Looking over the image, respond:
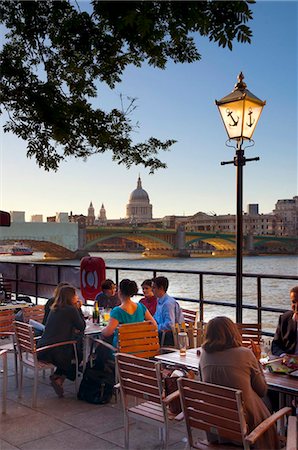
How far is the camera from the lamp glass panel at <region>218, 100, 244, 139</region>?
564 cm

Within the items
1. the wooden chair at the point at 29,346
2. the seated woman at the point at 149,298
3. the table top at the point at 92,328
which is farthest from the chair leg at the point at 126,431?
the seated woman at the point at 149,298

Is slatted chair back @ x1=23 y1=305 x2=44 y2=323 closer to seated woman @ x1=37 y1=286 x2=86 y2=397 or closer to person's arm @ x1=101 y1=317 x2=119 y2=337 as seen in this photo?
seated woman @ x1=37 y1=286 x2=86 y2=397

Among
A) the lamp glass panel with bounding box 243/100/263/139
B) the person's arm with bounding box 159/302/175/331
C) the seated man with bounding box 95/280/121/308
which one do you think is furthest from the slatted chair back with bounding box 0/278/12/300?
the lamp glass panel with bounding box 243/100/263/139

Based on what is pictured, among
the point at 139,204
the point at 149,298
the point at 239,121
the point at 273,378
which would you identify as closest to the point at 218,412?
the point at 273,378

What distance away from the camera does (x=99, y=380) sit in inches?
203

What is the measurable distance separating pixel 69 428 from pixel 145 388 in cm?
109

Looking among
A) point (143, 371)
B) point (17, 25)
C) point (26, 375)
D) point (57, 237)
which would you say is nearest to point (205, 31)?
point (143, 371)

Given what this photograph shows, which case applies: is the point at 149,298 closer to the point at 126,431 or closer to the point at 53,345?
the point at 53,345

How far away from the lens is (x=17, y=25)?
5.09 m

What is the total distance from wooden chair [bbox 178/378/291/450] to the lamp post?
2.71 meters

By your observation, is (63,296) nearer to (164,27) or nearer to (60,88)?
(60,88)

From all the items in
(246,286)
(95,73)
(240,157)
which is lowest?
(246,286)

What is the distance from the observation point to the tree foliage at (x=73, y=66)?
454 cm

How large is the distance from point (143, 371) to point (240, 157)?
295 centimetres
